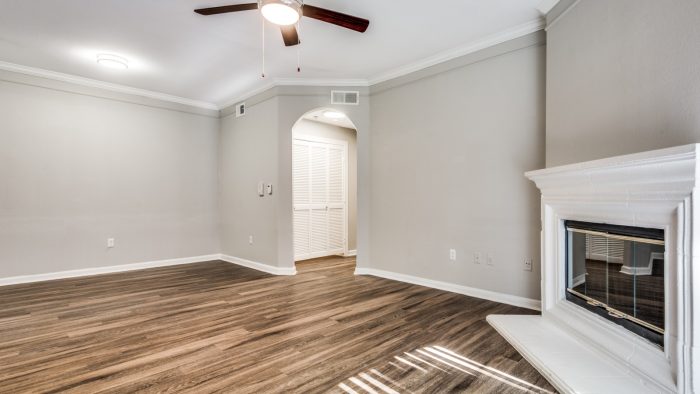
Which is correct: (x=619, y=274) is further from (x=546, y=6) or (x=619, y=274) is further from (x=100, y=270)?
(x=100, y=270)

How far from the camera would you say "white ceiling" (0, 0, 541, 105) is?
2930 millimetres

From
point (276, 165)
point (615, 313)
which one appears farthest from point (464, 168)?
point (276, 165)

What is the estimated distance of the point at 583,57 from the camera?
2494mm

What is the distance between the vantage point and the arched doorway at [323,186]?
19.4 feet

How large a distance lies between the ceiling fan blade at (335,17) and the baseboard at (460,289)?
271cm

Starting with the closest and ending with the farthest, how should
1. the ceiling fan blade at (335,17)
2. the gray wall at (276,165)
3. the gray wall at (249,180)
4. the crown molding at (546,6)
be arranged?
1. the ceiling fan blade at (335,17)
2. the crown molding at (546,6)
3. the gray wall at (276,165)
4. the gray wall at (249,180)

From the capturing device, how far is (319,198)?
6.22 m

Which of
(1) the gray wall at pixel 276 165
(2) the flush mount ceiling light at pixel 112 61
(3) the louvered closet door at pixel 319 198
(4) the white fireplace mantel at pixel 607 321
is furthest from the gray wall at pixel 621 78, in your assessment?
(2) the flush mount ceiling light at pixel 112 61

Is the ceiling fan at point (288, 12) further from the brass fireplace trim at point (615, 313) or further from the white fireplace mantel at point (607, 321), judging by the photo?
the brass fireplace trim at point (615, 313)

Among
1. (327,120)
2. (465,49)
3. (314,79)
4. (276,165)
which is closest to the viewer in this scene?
(465,49)

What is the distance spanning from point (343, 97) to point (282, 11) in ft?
7.75

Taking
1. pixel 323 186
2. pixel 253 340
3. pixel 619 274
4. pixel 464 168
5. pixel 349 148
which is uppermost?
pixel 349 148

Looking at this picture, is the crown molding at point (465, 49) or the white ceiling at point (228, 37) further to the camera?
the crown molding at point (465, 49)

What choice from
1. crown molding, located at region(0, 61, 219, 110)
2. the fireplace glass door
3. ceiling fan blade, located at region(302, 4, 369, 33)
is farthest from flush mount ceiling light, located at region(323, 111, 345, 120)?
the fireplace glass door
